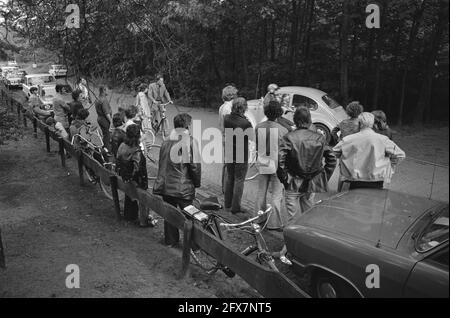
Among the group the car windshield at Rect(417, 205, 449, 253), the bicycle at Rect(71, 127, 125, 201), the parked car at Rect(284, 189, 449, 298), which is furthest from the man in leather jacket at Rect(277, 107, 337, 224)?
the bicycle at Rect(71, 127, 125, 201)

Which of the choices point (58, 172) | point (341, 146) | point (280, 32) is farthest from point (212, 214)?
point (280, 32)

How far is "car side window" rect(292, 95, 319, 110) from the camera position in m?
11.9

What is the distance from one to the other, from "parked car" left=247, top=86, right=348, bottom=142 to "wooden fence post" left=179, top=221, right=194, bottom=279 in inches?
297

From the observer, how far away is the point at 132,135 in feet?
18.9

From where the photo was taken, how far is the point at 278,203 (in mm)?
5883

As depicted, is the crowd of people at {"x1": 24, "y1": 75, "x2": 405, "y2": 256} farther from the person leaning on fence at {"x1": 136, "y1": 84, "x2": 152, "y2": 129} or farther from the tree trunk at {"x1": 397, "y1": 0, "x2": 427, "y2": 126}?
the tree trunk at {"x1": 397, "y1": 0, "x2": 427, "y2": 126}

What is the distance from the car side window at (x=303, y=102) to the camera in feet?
39.0

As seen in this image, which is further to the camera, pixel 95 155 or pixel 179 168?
pixel 95 155

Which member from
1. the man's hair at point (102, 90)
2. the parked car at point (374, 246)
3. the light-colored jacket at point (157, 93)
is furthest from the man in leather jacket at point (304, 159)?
the light-colored jacket at point (157, 93)

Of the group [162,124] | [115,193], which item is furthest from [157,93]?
[115,193]

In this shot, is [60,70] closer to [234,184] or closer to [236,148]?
[236,148]

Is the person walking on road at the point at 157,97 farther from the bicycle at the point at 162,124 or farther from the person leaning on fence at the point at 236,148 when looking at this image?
the person leaning on fence at the point at 236,148

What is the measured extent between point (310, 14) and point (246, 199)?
10.2 meters

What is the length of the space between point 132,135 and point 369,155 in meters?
3.13
